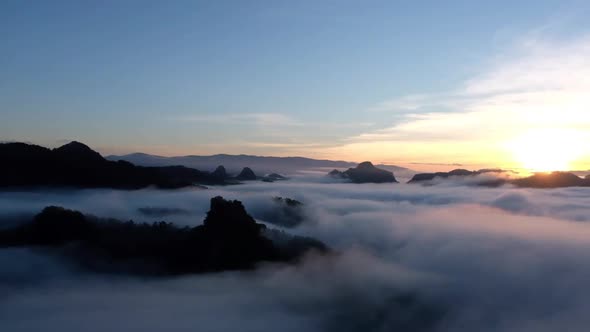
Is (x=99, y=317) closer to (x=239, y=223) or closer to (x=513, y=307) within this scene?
(x=239, y=223)

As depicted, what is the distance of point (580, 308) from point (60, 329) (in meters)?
134

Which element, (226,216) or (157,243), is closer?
(226,216)

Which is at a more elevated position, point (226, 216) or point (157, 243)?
point (226, 216)

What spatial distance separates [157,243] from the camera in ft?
504

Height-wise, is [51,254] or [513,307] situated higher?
[51,254]

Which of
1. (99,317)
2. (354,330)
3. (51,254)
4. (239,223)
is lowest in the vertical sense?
(354,330)

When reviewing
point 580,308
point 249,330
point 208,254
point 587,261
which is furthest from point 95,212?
point 587,261

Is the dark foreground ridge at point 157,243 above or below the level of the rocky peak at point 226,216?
below

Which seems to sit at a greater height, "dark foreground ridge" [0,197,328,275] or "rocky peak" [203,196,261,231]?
"rocky peak" [203,196,261,231]

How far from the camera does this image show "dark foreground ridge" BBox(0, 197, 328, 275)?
463 ft

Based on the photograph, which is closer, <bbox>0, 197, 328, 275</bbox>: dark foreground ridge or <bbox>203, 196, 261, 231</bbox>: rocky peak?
<bbox>203, 196, 261, 231</bbox>: rocky peak

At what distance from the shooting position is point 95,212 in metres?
190

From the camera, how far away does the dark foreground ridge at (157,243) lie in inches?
5561

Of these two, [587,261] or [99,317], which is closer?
[99,317]
